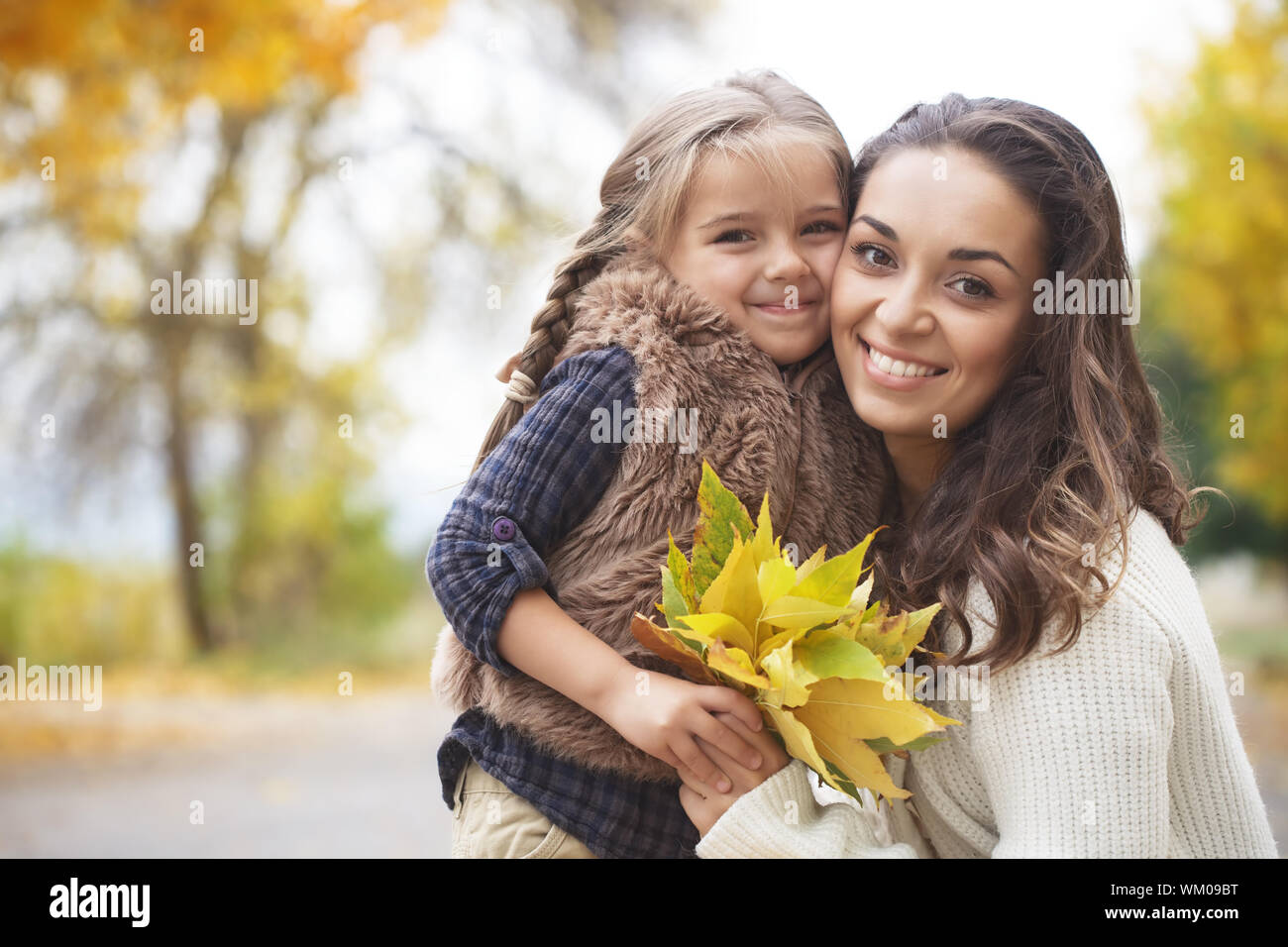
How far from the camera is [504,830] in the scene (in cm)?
212

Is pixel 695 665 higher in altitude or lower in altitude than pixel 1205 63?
lower

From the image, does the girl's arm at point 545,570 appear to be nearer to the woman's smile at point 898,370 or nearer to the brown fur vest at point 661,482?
the brown fur vest at point 661,482

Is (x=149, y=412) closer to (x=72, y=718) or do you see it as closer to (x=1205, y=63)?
(x=72, y=718)

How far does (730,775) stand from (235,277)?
8.25 meters

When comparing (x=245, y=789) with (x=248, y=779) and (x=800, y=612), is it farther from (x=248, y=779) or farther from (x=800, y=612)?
(x=800, y=612)

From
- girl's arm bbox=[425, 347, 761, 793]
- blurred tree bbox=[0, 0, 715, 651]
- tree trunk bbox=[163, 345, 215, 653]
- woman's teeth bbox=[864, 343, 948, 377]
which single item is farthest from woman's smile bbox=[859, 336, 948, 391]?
tree trunk bbox=[163, 345, 215, 653]

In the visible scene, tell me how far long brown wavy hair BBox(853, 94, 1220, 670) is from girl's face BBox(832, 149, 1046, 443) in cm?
5

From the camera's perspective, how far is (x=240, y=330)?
9.10 m

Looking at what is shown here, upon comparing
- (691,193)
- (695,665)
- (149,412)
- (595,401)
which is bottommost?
(695,665)

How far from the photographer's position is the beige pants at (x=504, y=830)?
2.07m

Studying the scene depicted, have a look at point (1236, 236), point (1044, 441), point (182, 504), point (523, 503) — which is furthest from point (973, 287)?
point (182, 504)

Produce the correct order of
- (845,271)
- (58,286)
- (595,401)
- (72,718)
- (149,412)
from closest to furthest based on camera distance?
1. (595,401)
2. (845,271)
3. (72,718)
4. (58,286)
5. (149,412)
